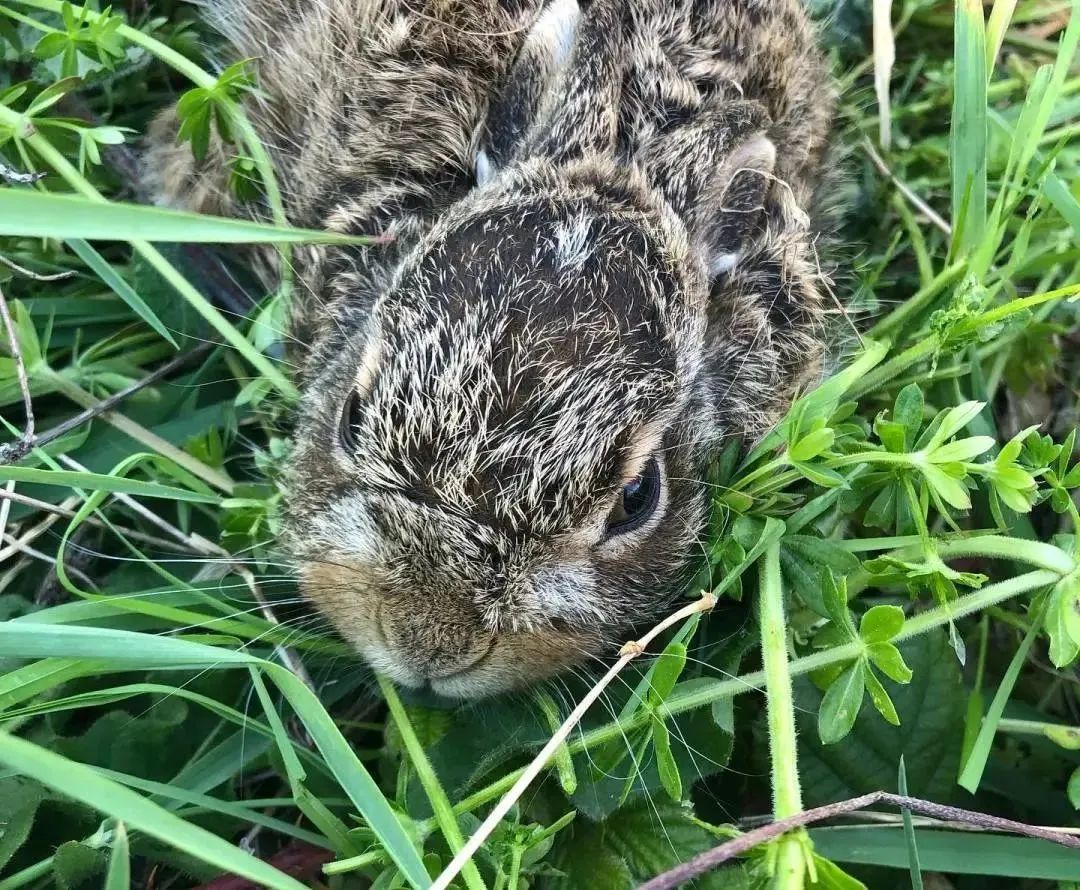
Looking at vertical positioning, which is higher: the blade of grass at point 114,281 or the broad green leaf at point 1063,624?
the blade of grass at point 114,281

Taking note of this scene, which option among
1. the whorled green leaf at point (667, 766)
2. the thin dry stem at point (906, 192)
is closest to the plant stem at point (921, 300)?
the thin dry stem at point (906, 192)

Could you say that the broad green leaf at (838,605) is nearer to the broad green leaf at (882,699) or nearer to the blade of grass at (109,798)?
the broad green leaf at (882,699)

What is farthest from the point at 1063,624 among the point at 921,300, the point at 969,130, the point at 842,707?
the point at 969,130

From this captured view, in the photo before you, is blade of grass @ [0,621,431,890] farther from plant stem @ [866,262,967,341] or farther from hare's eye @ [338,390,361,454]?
plant stem @ [866,262,967,341]

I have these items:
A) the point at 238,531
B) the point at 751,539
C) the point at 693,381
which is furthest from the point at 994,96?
the point at 238,531

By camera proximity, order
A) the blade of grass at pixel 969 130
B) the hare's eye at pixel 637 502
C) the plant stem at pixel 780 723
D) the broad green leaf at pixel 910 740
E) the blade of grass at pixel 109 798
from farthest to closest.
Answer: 1. the blade of grass at pixel 969 130
2. the broad green leaf at pixel 910 740
3. the hare's eye at pixel 637 502
4. the plant stem at pixel 780 723
5. the blade of grass at pixel 109 798

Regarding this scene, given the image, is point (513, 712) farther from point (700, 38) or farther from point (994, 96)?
point (994, 96)

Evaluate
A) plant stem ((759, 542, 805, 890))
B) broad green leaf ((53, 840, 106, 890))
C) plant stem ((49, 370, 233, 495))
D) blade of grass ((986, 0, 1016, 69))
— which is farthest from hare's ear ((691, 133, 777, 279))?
broad green leaf ((53, 840, 106, 890))
